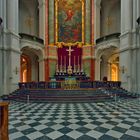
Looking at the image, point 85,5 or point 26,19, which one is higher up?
point 85,5

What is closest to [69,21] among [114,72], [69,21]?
[69,21]

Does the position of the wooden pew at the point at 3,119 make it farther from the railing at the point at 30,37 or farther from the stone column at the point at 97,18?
the stone column at the point at 97,18

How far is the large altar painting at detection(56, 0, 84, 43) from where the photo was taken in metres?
20.8

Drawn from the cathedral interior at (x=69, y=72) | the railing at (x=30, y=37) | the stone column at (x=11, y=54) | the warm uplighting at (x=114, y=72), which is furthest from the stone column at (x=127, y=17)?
the warm uplighting at (x=114, y=72)

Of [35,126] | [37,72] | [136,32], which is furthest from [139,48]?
[37,72]

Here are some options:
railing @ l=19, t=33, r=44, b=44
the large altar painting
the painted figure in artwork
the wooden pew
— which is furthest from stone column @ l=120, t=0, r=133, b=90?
the wooden pew

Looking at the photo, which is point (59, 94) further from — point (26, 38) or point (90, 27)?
point (90, 27)

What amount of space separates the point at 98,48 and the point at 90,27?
353cm

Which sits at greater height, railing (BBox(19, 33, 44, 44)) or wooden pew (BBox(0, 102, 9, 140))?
railing (BBox(19, 33, 44, 44))

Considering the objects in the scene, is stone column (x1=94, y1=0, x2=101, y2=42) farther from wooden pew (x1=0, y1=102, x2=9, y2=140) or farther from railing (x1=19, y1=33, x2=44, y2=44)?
wooden pew (x1=0, y1=102, x2=9, y2=140)

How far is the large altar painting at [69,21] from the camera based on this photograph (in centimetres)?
2077

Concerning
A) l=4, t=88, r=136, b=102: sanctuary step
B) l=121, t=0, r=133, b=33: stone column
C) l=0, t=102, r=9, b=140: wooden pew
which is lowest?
l=4, t=88, r=136, b=102: sanctuary step

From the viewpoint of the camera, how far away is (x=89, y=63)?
19906 mm

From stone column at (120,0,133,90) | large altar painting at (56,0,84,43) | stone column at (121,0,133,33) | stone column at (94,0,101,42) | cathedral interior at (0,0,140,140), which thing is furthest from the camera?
large altar painting at (56,0,84,43)
